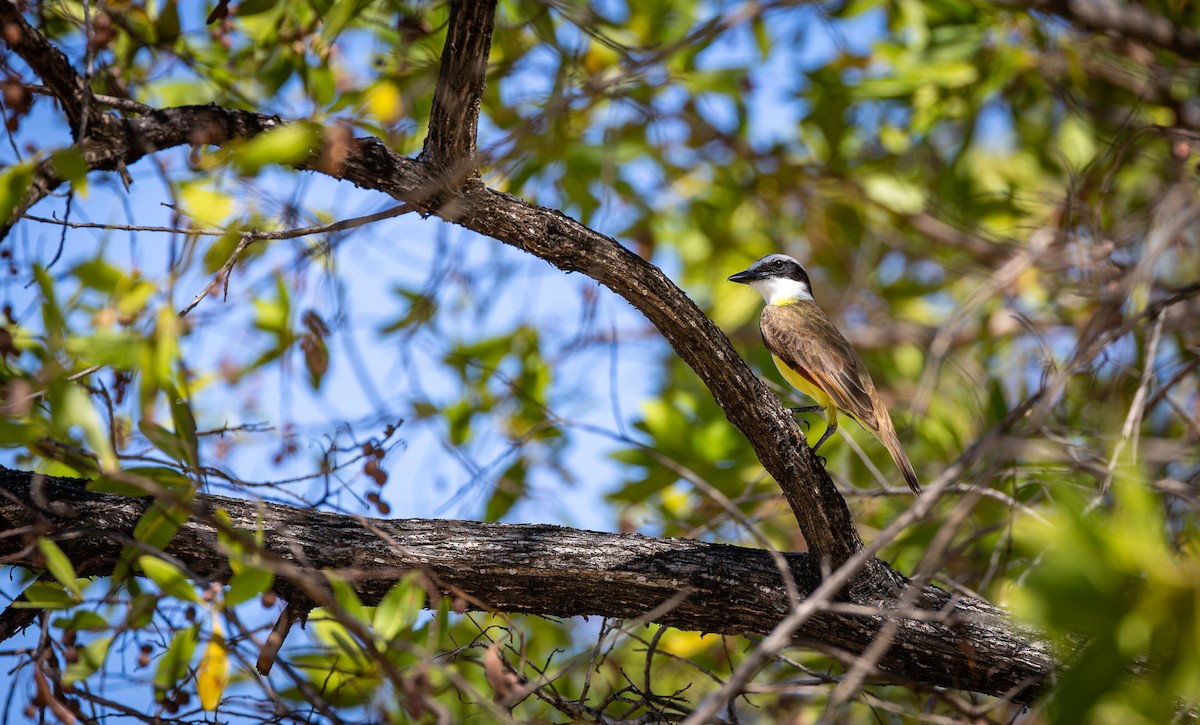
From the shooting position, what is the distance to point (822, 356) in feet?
16.5

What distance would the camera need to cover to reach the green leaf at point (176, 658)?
269 centimetres

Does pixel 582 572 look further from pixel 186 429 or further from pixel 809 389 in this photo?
pixel 809 389

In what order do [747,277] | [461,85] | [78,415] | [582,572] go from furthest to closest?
1. [747,277]
2. [582,572]
3. [461,85]
4. [78,415]

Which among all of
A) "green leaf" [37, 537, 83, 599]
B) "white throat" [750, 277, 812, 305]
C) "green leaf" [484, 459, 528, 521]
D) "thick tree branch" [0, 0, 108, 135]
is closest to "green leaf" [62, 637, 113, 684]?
"green leaf" [37, 537, 83, 599]

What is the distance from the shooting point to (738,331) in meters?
8.44

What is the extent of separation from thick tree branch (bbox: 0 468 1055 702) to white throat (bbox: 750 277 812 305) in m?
3.02

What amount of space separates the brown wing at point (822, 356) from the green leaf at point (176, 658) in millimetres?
3112

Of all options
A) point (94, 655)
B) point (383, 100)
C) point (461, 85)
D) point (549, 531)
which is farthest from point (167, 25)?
point (549, 531)

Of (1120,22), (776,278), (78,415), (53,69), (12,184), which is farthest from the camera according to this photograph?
(776,278)

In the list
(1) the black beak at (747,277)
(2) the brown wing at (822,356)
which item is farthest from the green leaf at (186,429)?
(1) the black beak at (747,277)

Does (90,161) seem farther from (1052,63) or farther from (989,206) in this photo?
(989,206)

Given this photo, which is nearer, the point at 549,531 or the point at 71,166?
the point at 71,166

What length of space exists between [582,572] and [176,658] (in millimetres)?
1295

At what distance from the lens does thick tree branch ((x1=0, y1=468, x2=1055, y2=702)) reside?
323 centimetres
